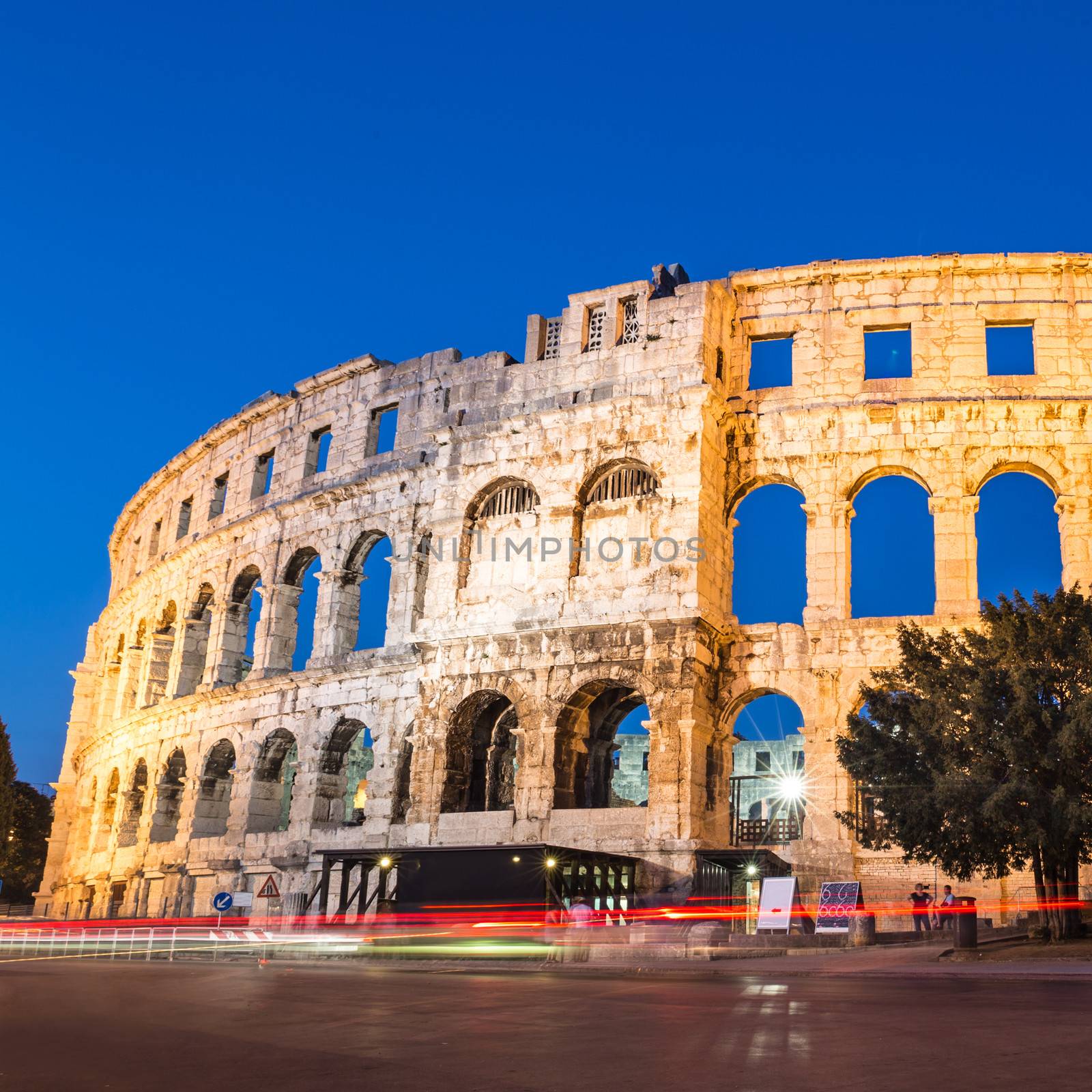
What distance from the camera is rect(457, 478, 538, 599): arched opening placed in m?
25.7

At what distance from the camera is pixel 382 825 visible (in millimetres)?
26156

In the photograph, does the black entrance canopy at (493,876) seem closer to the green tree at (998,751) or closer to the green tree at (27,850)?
the green tree at (998,751)

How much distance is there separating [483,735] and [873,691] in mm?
9428

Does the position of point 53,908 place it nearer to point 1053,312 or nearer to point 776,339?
point 776,339

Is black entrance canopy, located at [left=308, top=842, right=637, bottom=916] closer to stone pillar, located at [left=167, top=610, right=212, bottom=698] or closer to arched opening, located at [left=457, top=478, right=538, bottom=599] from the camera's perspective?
arched opening, located at [left=457, top=478, right=538, bottom=599]

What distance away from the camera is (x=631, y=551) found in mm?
24484

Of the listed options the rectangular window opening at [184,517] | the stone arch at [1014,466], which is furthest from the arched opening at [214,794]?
the stone arch at [1014,466]

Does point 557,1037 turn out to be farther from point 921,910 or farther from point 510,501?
point 510,501

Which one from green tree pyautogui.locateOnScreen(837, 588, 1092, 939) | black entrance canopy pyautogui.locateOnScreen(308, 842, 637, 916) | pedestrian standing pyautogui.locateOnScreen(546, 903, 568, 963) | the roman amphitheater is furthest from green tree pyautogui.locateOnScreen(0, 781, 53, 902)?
green tree pyautogui.locateOnScreen(837, 588, 1092, 939)

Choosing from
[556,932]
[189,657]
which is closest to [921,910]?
[556,932]

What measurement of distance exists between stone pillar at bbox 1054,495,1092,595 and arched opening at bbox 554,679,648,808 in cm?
841

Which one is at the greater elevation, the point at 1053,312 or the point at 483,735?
the point at 1053,312

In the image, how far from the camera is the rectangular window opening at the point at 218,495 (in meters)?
36.6

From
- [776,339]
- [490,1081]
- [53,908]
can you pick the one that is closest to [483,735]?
[776,339]
